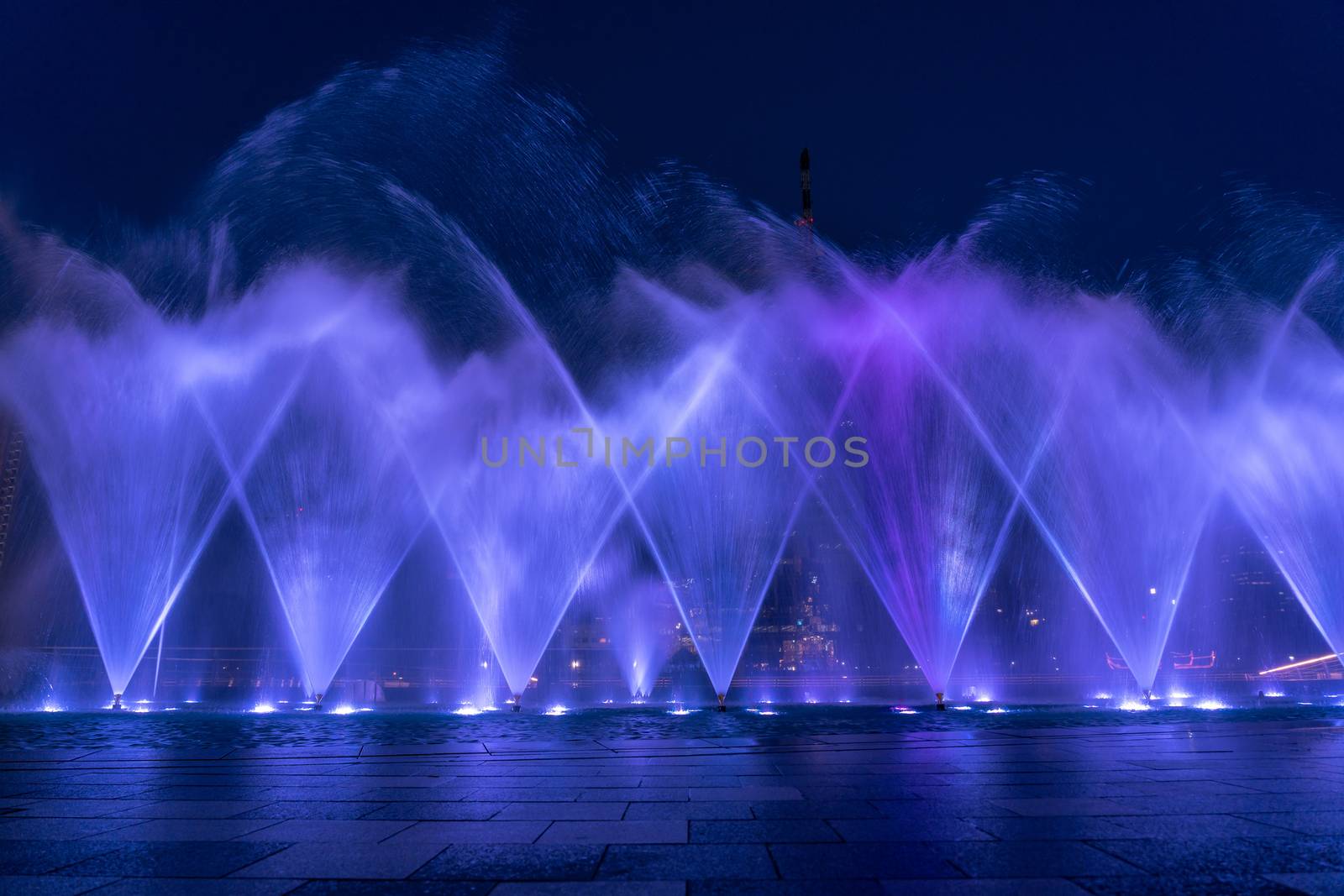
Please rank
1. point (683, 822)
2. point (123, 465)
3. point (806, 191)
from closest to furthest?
point (683, 822)
point (123, 465)
point (806, 191)

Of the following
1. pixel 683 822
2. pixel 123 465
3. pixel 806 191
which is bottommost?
pixel 683 822

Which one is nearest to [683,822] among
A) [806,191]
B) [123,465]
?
[123,465]

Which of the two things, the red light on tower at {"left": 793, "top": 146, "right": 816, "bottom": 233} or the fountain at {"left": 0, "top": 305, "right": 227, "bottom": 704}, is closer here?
the fountain at {"left": 0, "top": 305, "right": 227, "bottom": 704}

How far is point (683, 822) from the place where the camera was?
7238 millimetres

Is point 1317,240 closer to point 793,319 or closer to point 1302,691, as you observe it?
point 1302,691

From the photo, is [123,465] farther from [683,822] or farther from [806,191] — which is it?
[806,191]

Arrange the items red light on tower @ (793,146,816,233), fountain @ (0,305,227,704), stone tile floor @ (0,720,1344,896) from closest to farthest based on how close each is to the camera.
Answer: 1. stone tile floor @ (0,720,1344,896)
2. fountain @ (0,305,227,704)
3. red light on tower @ (793,146,816,233)

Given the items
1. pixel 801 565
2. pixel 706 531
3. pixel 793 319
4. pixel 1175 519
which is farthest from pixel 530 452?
pixel 801 565

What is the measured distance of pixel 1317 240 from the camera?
31.9 m

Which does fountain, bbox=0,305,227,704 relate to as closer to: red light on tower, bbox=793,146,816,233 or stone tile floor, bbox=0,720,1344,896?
stone tile floor, bbox=0,720,1344,896

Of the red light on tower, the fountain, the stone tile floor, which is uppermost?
the red light on tower

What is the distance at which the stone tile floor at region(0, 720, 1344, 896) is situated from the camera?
5.33 m

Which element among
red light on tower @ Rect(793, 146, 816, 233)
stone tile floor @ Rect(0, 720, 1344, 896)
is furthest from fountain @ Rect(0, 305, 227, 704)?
red light on tower @ Rect(793, 146, 816, 233)

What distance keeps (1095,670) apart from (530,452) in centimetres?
5135
